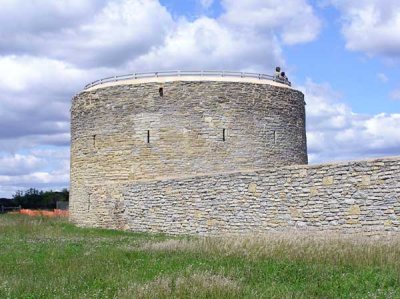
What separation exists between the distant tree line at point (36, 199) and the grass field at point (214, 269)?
36016 millimetres

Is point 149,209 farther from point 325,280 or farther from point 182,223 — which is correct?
point 325,280

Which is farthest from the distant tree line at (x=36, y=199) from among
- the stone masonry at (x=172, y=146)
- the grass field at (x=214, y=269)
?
the grass field at (x=214, y=269)

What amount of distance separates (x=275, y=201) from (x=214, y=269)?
6624 mm

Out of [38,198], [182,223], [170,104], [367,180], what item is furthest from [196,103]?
[38,198]

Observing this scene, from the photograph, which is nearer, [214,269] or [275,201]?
[214,269]

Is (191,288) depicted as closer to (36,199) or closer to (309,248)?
(309,248)

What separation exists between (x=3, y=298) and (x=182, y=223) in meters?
11.1

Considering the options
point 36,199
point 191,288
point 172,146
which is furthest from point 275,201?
point 36,199

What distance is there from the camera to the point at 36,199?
50.9 metres

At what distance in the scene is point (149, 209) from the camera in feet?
67.2

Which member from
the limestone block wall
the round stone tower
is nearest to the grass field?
the limestone block wall

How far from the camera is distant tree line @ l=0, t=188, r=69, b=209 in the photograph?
49531 millimetres

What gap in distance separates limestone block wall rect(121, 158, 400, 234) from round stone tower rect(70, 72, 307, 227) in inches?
100

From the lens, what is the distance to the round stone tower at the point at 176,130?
77.0ft
